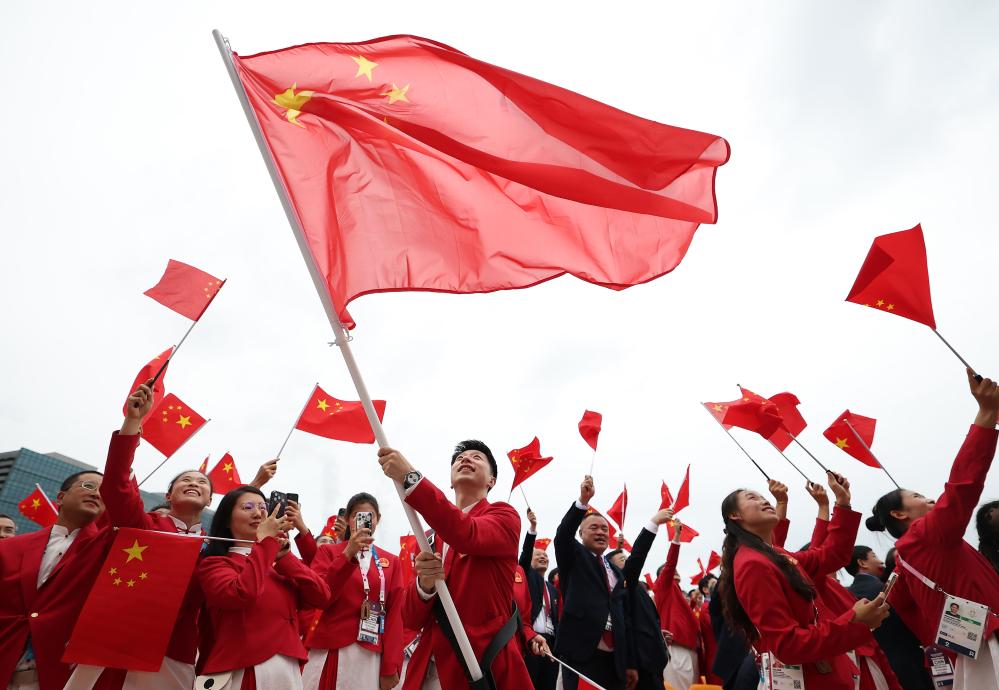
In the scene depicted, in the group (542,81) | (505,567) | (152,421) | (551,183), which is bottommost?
(505,567)

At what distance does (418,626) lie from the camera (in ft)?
13.5

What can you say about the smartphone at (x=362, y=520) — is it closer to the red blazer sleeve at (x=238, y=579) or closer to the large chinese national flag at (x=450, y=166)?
the red blazer sleeve at (x=238, y=579)

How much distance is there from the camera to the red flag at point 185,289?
504 cm

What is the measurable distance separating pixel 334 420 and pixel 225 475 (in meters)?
Answer: 2.11

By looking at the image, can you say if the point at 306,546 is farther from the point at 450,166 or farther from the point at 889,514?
the point at 889,514

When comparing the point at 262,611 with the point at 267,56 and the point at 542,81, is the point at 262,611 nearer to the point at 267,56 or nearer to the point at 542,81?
the point at 267,56

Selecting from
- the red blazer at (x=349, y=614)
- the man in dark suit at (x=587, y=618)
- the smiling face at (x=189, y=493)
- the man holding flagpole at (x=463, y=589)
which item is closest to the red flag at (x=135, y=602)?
the smiling face at (x=189, y=493)

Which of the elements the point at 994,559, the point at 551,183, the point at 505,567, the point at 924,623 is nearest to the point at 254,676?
the point at 505,567

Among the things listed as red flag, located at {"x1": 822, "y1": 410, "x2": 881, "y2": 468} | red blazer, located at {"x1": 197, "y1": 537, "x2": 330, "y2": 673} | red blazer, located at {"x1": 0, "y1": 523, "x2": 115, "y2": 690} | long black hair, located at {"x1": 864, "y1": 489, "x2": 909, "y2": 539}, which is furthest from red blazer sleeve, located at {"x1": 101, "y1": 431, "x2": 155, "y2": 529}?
red flag, located at {"x1": 822, "y1": 410, "x2": 881, "y2": 468}

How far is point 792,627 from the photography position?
13.2 feet

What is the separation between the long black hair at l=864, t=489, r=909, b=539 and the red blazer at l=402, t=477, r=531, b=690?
3.81 meters

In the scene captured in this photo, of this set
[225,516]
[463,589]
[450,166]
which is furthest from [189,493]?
[450,166]

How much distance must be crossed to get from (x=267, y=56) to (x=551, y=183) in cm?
200

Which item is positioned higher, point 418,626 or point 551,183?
point 551,183
